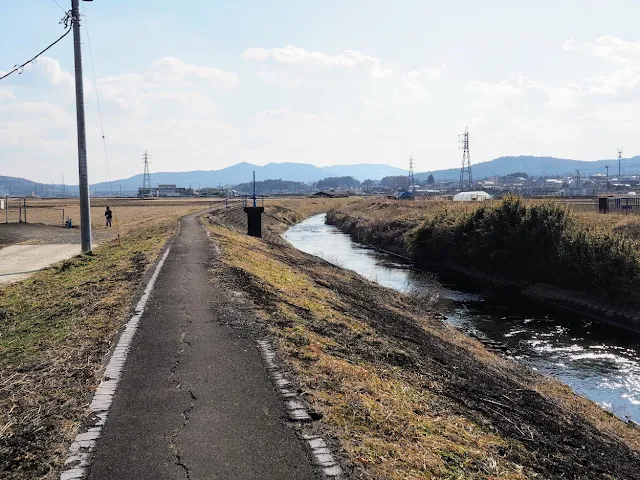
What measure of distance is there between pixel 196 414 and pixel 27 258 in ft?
69.3

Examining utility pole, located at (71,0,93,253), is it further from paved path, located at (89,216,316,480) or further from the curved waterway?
the curved waterway

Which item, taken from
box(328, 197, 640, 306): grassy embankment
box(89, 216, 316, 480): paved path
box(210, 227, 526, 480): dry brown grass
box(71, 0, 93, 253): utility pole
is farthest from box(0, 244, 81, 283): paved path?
box(328, 197, 640, 306): grassy embankment

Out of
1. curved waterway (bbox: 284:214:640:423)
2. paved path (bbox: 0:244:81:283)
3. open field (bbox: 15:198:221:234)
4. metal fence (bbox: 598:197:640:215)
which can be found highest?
metal fence (bbox: 598:197:640:215)

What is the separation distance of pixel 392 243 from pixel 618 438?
36.1m

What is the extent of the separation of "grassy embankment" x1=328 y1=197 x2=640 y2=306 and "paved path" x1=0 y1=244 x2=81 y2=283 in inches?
877

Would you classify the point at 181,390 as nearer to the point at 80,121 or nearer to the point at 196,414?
the point at 196,414

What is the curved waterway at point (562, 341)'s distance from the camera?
13.9 meters

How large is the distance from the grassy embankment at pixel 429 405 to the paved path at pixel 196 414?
643 mm

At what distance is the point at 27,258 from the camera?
24.1 metres

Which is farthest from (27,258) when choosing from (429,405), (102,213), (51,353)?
(102,213)

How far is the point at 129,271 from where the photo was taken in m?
17.5

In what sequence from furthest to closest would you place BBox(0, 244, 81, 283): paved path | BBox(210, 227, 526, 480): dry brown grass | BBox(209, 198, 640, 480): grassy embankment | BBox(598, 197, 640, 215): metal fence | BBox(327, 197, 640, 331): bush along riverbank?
BBox(598, 197, 640, 215): metal fence < BBox(327, 197, 640, 331): bush along riverbank < BBox(0, 244, 81, 283): paved path < BBox(209, 198, 640, 480): grassy embankment < BBox(210, 227, 526, 480): dry brown grass

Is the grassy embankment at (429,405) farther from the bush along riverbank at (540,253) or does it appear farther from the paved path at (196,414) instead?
the bush along riverbank at (540,253)

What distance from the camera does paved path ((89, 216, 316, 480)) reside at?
17.5 feet
